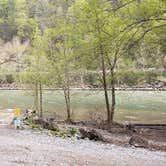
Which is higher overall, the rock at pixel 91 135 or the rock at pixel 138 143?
the rock at pixel 91 135

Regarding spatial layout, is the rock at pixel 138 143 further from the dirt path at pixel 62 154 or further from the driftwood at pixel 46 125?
the driftwood at pixel 46 125

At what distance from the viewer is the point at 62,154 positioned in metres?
13.0

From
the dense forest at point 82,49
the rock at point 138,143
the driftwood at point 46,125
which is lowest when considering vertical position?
the rock at point 138,143

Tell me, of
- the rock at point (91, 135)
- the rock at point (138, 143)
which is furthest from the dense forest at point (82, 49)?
the rock at point (138, 143)

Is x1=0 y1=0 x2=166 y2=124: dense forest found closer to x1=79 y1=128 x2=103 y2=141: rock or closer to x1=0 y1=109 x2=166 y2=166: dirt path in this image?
x1=79 y1=128 x2=103 y2=141: rock

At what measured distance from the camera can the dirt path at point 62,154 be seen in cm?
1168

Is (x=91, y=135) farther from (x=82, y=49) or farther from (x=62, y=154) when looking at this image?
(x=82, y=49)

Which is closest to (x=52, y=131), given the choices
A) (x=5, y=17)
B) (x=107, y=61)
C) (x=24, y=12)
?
(x=107, y=61)

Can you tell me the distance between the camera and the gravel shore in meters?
11.7

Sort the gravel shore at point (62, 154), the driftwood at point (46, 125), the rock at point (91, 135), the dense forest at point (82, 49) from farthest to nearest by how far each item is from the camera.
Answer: the dense forest at point (82, 49) → the driftwood at point (46, 125) → the rock at point (91, 135) → the gravel shore at point (62, 154)

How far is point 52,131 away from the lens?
19.3m

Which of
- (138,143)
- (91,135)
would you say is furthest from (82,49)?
(138,143)

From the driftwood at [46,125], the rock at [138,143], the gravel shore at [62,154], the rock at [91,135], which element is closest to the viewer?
the gravel shore at [62,154]

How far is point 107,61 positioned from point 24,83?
8.17 meters
